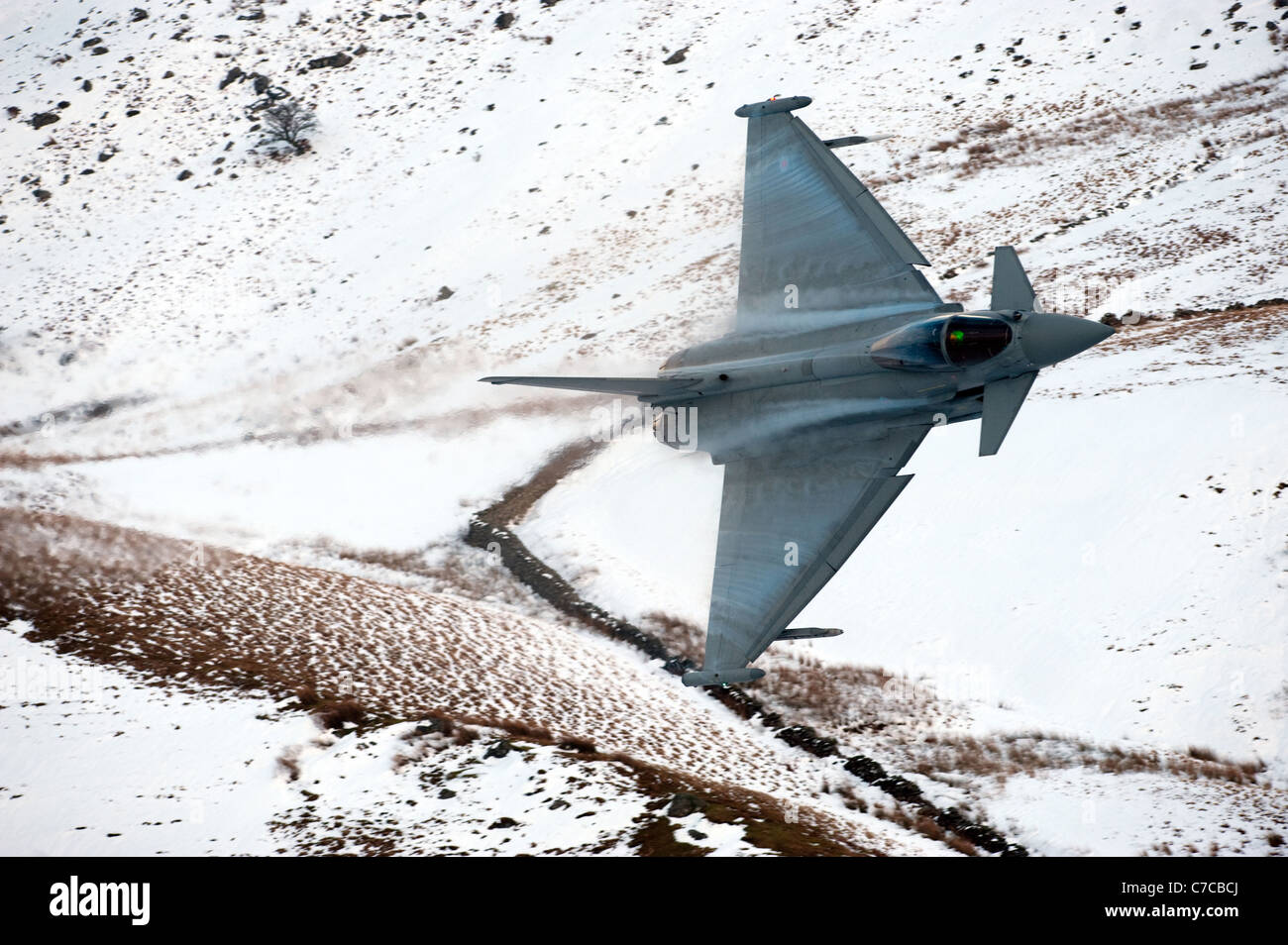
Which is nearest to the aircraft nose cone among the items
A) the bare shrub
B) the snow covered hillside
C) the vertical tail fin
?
the vertical tail fin

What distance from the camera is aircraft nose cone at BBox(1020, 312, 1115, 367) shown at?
639 inches

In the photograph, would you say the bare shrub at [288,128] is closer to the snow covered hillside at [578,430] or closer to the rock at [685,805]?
the snow covered hillside at [578,430]

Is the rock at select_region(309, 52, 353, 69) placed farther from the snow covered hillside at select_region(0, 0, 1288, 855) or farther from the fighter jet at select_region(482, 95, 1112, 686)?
the fighter jet at select_region(482, 95, 1112, 686)

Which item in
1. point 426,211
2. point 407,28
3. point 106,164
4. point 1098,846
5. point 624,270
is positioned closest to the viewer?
point 1098,846

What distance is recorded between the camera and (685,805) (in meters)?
16.6

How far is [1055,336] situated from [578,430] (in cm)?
1689

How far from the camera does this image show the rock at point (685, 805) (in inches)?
650

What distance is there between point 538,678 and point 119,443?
2120 centimetres

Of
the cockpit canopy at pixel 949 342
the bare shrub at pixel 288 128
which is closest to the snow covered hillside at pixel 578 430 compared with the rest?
the bare shrub at pixel 288 128

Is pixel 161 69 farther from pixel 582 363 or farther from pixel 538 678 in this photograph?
pixel 538 678

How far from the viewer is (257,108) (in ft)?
165

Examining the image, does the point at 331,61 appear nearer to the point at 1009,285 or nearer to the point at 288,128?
the point at 288,128

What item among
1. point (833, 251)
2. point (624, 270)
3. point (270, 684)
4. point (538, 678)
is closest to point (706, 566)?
point (538, 678)

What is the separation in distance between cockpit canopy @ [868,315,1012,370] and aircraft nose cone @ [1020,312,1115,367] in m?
0.39
